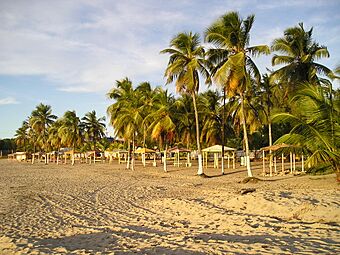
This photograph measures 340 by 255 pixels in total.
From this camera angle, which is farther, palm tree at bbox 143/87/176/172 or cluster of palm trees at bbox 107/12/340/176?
palm tree at bbox 143/87/176/172

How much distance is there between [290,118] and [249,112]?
1954 cm

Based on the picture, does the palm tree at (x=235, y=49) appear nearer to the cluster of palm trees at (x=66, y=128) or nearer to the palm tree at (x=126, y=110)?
the palm tree at (x=126, y=110)

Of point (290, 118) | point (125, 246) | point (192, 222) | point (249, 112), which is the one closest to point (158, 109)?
point (249, 112)

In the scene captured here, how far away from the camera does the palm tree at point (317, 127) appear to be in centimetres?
1415

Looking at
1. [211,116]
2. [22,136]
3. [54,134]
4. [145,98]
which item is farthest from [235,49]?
[22,136]

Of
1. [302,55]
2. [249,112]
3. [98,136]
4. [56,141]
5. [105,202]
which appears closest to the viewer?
[105,202]

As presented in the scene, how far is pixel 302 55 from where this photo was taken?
74.3 feet

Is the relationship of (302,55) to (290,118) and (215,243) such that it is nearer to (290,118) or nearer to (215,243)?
(290,118)

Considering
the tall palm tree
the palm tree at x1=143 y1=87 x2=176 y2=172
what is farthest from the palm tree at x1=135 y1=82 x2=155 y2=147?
the tall palm tree

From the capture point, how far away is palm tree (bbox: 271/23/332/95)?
73.5ft

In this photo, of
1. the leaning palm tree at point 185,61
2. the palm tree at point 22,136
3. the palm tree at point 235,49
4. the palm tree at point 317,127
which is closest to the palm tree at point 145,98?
the leaning palm tree at point 185,61

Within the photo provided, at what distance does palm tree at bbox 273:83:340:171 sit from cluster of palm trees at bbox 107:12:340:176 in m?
0.04

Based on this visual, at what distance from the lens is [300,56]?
2275cm

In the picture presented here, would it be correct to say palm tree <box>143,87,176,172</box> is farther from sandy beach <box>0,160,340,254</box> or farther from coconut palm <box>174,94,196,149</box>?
sandy beach <box>0,160,340,254</box>
